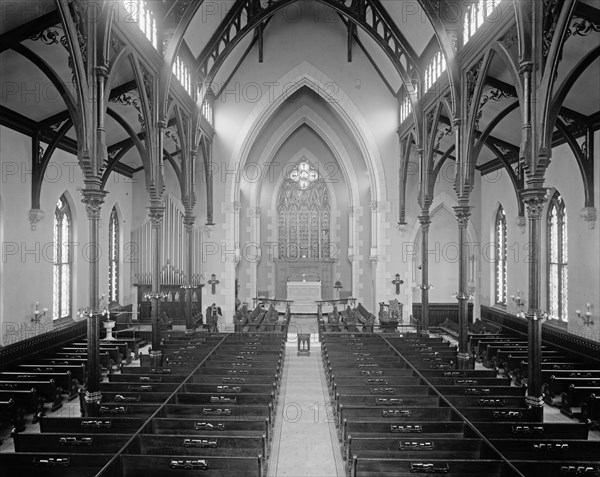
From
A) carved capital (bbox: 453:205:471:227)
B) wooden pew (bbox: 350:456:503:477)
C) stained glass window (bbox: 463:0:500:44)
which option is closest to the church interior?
wooden pew (bbox: 350:456:503:477)

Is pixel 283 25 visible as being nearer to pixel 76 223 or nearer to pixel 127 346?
pixel 76 223

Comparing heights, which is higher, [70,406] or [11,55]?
[11,55]

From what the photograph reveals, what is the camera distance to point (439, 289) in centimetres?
2536

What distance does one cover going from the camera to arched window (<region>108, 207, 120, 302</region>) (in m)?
22.4

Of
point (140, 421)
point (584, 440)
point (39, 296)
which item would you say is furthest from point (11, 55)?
point (584, 440)

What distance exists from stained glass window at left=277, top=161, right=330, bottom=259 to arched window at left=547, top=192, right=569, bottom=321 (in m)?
15.0

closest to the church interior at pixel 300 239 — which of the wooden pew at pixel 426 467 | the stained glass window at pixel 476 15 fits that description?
the wooden pew at pixel 426 467

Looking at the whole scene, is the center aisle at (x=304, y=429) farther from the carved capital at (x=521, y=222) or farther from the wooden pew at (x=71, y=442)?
the carved capital at (x=521, y=222)

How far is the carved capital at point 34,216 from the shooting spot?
14.8 m

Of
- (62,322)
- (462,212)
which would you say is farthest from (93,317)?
(462,212)

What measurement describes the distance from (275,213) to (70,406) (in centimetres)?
2019

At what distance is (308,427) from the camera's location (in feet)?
33.5

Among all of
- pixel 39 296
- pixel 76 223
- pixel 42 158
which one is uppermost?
pixel 42 158

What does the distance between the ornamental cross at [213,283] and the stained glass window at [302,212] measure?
25.6 feet
